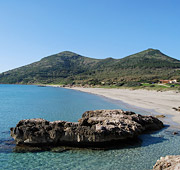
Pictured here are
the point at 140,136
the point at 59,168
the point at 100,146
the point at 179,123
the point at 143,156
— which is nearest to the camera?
the point at 59,168

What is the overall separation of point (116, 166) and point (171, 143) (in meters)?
5.52

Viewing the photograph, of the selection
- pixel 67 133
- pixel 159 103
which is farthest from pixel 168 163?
pixel 159 103

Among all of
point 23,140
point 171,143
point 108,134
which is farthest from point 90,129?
point 171,143

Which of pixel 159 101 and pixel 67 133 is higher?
pixel 67 133

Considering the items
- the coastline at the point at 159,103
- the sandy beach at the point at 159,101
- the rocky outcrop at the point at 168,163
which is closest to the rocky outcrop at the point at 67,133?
the rocky outcrop at the point at 168,163

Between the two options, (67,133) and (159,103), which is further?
(159,103)

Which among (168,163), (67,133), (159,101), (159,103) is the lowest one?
(159,103)

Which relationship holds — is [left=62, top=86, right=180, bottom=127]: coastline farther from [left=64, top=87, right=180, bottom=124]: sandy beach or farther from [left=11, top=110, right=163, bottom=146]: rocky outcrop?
[left=11, top=110, right=163, bottom=146]: rocky outcrop

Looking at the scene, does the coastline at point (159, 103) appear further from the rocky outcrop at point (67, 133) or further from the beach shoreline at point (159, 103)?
the rocky outcrop at point (67, 133)

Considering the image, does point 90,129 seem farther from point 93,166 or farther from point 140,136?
point 140,136

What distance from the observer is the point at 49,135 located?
13180 mm

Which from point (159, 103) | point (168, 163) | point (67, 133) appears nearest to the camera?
point (168, 163)

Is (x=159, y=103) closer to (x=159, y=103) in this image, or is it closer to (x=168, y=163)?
(x=159, y=103)

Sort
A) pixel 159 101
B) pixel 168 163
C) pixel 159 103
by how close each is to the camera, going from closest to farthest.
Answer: pixel 168 163
pixel 159 103
pixel 159 101
